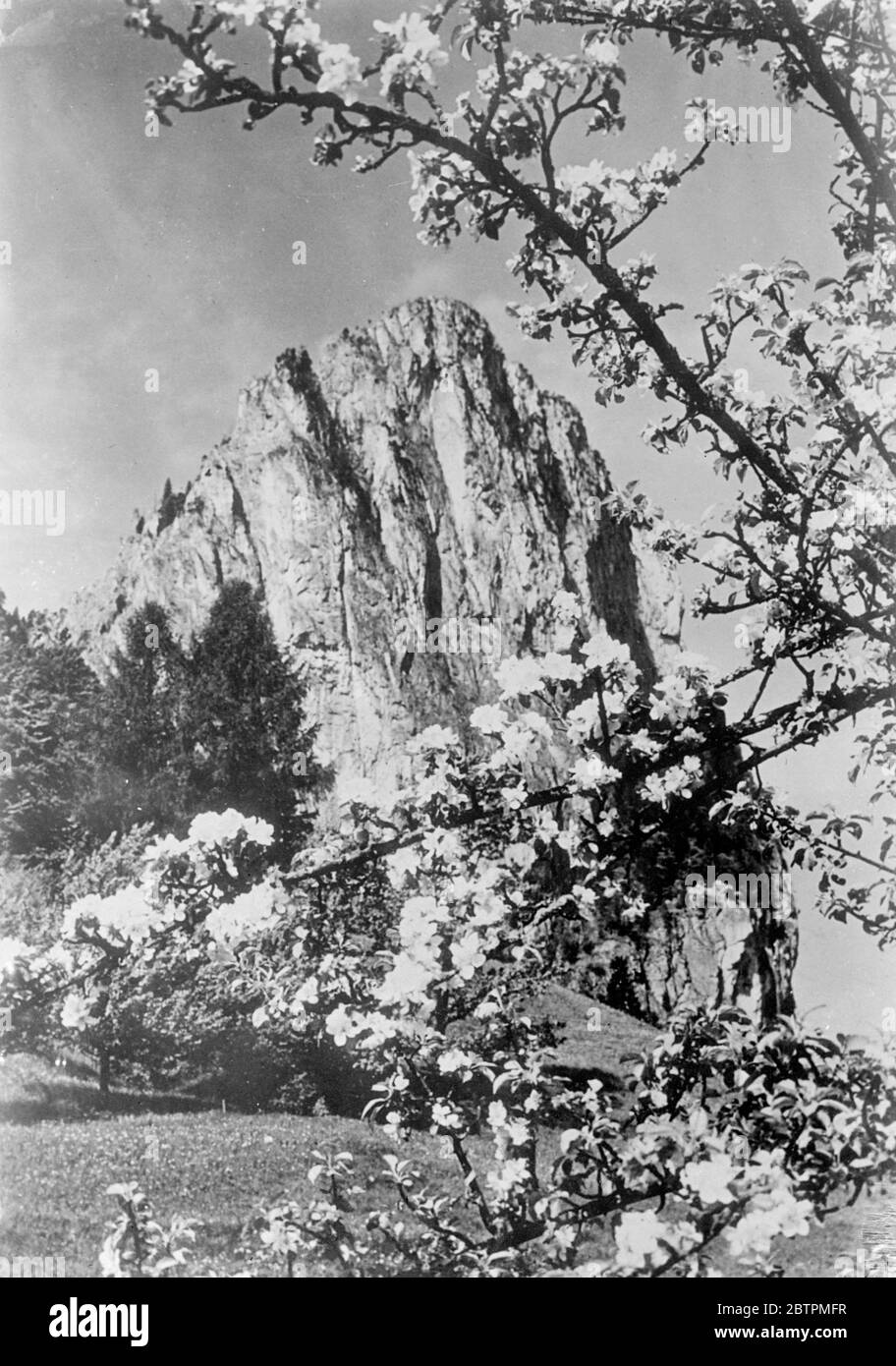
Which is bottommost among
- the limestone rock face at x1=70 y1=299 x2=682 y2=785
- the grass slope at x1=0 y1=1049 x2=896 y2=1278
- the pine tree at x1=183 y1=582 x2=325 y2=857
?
the grass slope at x1=0 y1=1049 x2=896 y2=1278

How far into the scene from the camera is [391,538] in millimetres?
59969

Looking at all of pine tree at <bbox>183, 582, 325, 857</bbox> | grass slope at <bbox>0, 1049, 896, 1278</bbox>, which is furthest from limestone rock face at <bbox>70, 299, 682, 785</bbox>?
grass slope at <bbox>0, 1049, 896, 1278</bbox>

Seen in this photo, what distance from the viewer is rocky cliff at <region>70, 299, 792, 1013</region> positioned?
53.2 m

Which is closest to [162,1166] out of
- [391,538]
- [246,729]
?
[246,729]

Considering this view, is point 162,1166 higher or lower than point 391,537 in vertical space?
lower

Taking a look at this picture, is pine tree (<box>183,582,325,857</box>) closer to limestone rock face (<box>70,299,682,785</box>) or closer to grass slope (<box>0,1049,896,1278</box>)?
grass slope (<box>0,1049,896,1278</box>)

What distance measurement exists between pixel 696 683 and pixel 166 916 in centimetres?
208

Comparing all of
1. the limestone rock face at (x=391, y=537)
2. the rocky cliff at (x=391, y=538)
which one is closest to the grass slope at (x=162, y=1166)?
the rocky cliff at (x=391, y=538)

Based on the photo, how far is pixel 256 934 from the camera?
2.96m

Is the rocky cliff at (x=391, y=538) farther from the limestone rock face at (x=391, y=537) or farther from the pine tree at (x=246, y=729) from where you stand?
the pine tree at (x=246, y=729)

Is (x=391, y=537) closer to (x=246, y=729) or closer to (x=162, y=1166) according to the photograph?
(x=246, y=729)

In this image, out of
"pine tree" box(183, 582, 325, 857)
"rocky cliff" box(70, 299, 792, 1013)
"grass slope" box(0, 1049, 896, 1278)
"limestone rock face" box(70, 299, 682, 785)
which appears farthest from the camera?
"limestone rock face" box(70, 299, 682, 785)
